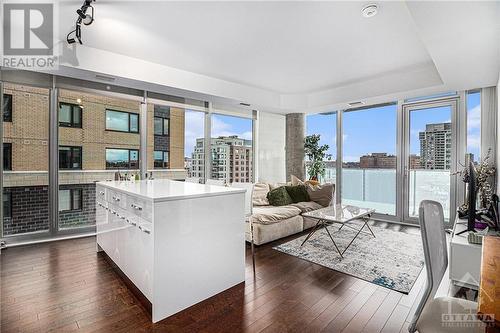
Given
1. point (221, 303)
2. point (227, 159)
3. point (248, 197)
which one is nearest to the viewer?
point (221, 303)

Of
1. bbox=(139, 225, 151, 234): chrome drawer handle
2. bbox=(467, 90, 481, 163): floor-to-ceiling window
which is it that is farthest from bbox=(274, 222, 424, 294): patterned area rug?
bbox=(139, 225, 151, 234): chrome drawer handle

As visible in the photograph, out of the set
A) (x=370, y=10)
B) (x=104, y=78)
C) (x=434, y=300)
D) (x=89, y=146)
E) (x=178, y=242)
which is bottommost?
(x=434, y=300)

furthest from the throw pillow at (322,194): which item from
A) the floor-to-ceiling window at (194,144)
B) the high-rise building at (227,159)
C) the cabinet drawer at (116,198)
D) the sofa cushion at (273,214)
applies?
the cabinet drawer at (116,198)

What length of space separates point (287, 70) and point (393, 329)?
12.8 ft

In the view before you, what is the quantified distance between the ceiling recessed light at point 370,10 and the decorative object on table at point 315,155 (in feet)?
12.4

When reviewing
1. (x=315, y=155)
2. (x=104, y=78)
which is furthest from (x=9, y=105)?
(x=315, y=155)

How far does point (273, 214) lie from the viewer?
389 cm

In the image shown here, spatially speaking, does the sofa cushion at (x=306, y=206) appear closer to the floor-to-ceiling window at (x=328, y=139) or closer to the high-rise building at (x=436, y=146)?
the floor-to-ceiling window at (x=328, y=139)

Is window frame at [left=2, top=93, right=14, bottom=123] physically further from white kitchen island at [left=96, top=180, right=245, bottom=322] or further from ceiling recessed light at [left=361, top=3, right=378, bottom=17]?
ceiling recessed light at [left=361, top=3, right=378, bottom=17]

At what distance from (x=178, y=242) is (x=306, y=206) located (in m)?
3.05

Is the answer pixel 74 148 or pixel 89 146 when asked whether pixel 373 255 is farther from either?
pixel 74 148

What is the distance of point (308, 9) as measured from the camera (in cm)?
260

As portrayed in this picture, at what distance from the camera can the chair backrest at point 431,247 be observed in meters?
1.31

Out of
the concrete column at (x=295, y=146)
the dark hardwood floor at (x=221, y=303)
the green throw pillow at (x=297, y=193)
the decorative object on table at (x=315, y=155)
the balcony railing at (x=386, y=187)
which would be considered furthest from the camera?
the concrete column at (x=295, y=146)
